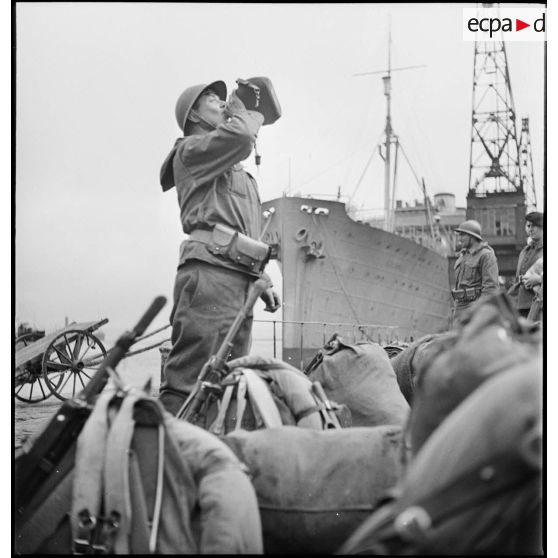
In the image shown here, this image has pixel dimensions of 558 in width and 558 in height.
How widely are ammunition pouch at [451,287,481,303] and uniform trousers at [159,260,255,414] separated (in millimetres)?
4707

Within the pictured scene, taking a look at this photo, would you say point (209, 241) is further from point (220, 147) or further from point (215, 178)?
point (220, 147)

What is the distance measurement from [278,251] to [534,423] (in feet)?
61.2

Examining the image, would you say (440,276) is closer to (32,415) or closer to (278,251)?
(278,251)

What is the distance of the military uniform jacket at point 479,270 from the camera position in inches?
297

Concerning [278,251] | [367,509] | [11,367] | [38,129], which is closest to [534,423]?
[367,509]

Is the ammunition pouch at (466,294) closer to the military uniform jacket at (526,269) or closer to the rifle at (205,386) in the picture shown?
the military uniform jacket at (526,269)

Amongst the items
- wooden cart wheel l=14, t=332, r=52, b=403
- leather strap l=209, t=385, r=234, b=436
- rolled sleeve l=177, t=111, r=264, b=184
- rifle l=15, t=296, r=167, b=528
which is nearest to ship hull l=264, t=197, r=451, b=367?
wooden cart wheel l=14, t=332, r=52, b=403

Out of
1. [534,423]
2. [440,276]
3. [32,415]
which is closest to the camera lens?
[534,423]

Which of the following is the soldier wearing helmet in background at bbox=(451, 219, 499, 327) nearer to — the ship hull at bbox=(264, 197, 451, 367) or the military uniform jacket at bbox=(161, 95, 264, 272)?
the military uniform jacket at bbox=(161, 95, 264, 272)

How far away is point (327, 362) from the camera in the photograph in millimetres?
3320

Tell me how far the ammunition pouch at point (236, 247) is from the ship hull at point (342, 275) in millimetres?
13424

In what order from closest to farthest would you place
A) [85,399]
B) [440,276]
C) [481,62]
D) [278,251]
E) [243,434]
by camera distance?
[85,399], [243,434], [481,62], [278,251], [440,276]

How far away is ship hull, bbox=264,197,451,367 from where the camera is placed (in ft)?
65.3

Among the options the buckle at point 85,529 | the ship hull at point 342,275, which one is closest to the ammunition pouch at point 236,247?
the buckle at point 85,529
